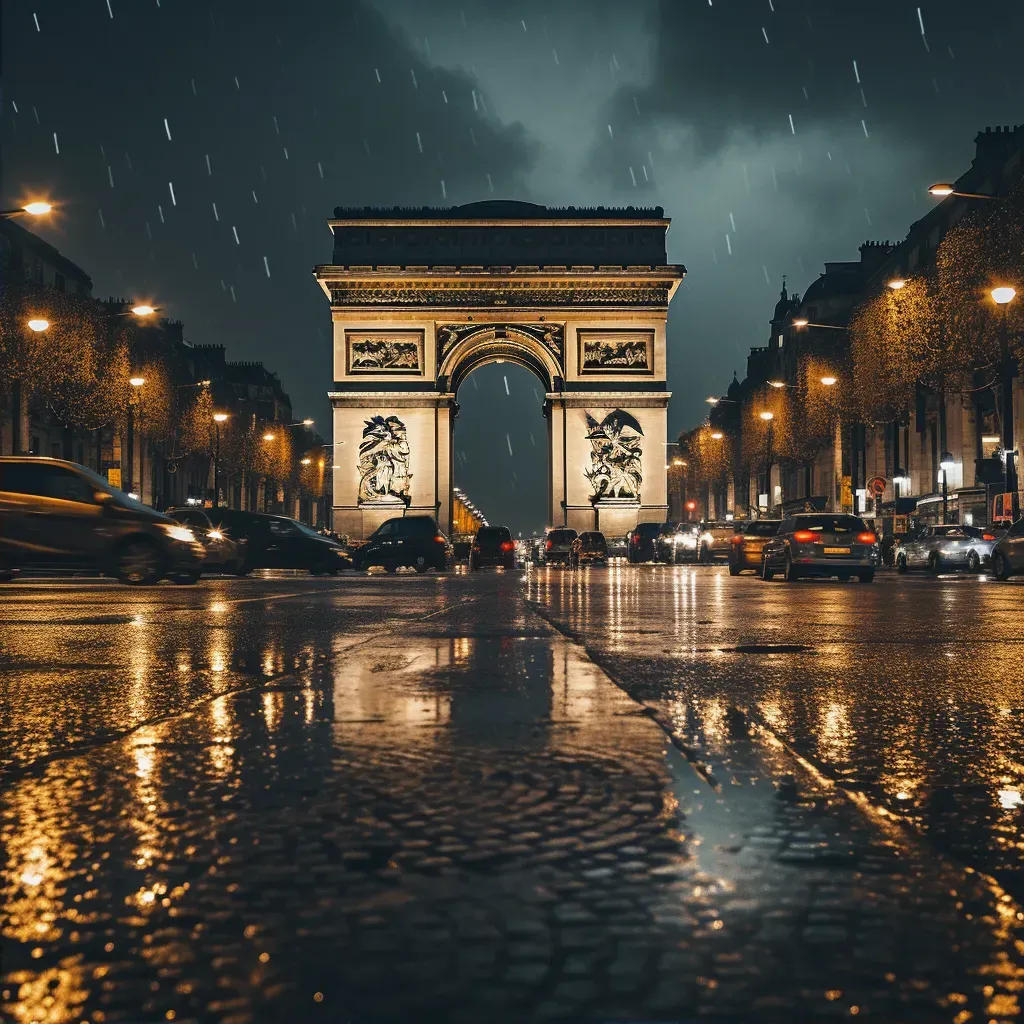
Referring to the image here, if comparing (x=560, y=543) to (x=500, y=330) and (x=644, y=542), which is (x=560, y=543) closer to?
(x=644, y=542)

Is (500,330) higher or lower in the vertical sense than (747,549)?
higher

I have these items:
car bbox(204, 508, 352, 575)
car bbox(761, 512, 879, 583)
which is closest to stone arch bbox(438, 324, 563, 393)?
car bbox(204, 508, 352, 575)

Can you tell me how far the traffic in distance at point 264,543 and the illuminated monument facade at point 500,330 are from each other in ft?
58.5

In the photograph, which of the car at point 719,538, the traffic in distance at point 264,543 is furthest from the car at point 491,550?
the car at point 719,538

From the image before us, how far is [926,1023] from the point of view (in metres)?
2.15

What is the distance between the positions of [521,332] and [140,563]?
54.5m

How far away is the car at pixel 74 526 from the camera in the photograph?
20.5m

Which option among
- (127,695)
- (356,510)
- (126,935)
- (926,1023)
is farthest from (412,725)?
(356,510)

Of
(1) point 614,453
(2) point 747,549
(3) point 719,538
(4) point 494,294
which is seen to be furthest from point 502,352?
(2) point 747,549

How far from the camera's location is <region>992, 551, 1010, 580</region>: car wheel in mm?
29997

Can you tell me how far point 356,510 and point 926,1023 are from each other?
70937 mm

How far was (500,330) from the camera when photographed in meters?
75.4

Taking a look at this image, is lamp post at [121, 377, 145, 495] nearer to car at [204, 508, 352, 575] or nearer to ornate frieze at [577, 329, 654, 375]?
car at [204, 508, 352, 575]

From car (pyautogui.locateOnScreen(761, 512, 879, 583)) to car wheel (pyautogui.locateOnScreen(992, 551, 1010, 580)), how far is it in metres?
3.07
